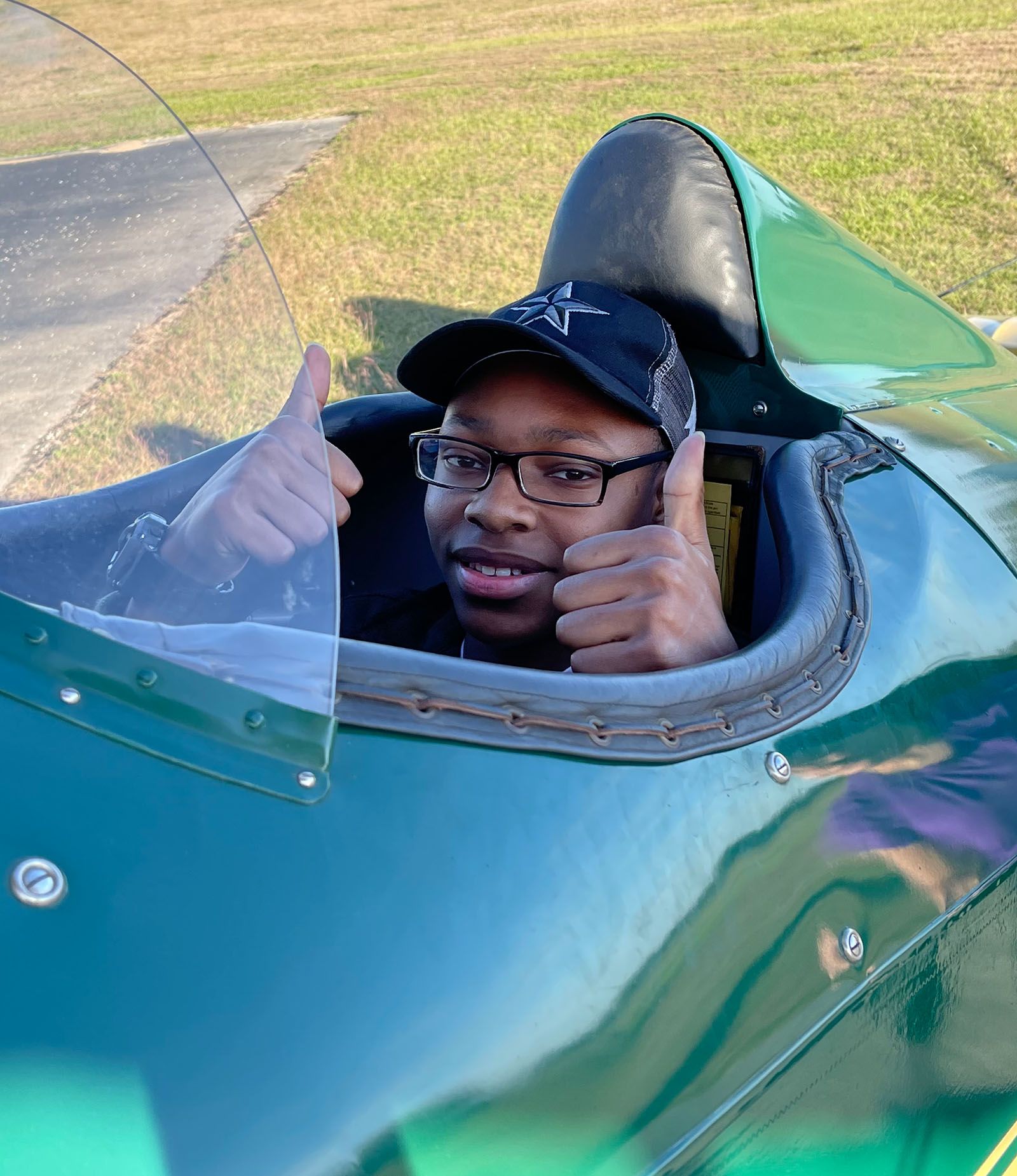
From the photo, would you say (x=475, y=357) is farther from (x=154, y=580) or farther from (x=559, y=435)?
(x=154, y=580)

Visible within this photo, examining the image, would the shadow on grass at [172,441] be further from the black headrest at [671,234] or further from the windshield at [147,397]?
Answer: the black headrest at [671,234]

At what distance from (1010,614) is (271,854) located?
1.10 meters

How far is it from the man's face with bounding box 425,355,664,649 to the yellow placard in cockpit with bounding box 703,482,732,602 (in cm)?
8

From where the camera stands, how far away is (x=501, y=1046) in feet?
2.97

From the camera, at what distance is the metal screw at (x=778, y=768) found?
1.14 m

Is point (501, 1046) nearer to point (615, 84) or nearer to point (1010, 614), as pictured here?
point (1010, 614)

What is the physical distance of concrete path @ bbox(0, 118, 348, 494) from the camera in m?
1.24

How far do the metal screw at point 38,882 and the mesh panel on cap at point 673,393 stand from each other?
1162 mm

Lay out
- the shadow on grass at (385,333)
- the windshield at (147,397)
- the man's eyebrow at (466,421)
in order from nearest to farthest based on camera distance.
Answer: the windshield at (147,397) < the man's eyebrow at (466,421) < the shadow on grass at (385,333)

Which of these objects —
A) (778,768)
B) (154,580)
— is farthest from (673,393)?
(154,580)

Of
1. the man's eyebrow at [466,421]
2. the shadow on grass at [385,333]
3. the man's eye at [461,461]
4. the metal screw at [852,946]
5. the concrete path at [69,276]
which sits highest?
the shadow on grass at [385,333]

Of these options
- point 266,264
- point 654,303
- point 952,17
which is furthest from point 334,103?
point 266,264

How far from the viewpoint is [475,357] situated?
188cm

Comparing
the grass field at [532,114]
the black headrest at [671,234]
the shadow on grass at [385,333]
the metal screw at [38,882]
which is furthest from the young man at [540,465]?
the grass field at [532,114]
